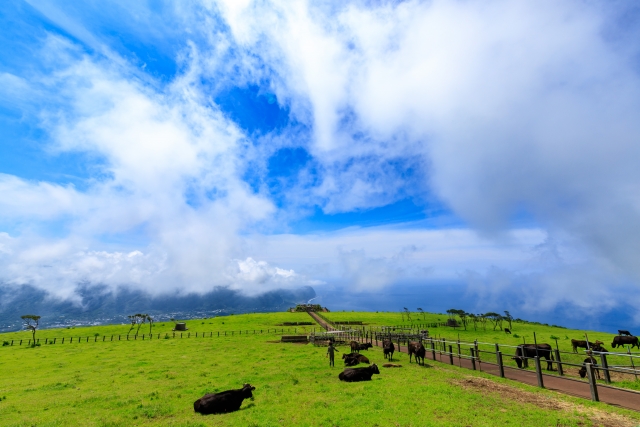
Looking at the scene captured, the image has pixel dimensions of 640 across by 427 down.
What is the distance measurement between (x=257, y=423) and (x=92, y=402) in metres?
12.1

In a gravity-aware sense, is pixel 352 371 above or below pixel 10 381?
above

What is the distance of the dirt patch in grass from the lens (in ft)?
36.0

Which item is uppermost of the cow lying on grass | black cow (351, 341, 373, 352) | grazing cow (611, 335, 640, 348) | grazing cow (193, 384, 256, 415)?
grazing cow (193, 384, 256, 415)

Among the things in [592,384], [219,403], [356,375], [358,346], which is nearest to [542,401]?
[592,384]

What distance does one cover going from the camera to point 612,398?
14.3 metres

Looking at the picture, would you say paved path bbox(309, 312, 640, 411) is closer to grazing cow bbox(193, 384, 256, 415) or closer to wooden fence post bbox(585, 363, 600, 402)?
wooden fence post bbox(585, 363, 600, 402)

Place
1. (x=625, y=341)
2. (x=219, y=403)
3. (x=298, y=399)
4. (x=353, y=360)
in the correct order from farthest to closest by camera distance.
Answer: (x=625, y=341) < (x=353, y=360) < (x=298, y=399) < (x=219, y=403)

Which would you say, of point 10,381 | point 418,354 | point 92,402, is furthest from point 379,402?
point 10,381

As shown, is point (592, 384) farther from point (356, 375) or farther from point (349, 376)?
Answer: point (349, 376)

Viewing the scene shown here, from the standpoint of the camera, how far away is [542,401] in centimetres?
1358

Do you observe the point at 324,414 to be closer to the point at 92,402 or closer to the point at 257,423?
the point at 257,423

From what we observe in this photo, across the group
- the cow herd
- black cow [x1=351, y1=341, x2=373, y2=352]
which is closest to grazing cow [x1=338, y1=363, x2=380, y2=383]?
the cow herd

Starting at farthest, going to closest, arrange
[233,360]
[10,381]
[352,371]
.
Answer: [233,360] → [10,381] → [352,371]

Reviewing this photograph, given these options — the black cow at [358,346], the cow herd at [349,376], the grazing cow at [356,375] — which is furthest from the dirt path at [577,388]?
the black cow at [358,346]
